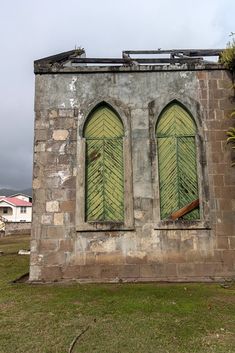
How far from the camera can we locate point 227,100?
8.98 meters

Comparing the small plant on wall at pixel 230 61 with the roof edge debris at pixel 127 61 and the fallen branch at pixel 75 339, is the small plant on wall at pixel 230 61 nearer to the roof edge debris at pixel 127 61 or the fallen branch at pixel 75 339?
the roof edge debris at pixel 127 61

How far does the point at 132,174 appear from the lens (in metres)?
8.58

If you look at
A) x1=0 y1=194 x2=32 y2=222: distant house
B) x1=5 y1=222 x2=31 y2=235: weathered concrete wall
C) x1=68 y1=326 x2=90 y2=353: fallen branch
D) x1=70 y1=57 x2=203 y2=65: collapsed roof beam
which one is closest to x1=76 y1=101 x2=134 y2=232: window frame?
x1=70 y1=57 x2=203 y2=65: collapsed roof beam

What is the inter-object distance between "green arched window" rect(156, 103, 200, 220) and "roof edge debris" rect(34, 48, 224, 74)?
1310 millimetres

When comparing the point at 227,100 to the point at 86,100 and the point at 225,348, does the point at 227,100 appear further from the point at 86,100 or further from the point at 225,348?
the point at 225,348

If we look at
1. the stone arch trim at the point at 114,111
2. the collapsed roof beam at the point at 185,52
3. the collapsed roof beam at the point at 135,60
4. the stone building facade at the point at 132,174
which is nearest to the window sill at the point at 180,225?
the stone building facade at the point at 132,174

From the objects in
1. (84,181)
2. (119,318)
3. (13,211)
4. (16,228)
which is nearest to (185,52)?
(84,181)

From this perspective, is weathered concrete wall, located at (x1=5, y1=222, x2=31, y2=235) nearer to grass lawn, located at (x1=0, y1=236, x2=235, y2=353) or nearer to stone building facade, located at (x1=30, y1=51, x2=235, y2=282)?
stone building facade, located at (x1=30, y1=51, x2=235, y2=282)

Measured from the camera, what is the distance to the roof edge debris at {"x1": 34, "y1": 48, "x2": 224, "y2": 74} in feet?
29.6

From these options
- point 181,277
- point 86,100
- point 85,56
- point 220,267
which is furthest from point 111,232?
point 85,56

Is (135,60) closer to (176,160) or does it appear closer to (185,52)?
(185,52)

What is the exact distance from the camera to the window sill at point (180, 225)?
27.2ft

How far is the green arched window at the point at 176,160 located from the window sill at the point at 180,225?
0.20 m

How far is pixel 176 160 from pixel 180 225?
1772 mm
